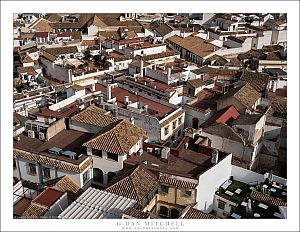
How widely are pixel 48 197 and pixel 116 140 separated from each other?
132 inches

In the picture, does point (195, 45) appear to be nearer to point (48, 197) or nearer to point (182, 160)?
point (182, 160)

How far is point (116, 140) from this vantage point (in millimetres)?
15617

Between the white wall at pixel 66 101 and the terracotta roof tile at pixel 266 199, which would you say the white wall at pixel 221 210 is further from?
the white wall at pixel 66 101

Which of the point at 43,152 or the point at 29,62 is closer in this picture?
the point at 43,152

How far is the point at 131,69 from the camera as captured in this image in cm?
2536

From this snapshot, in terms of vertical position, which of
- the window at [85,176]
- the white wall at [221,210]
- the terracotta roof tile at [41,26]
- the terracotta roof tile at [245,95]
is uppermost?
the terracotta roof tile at [41,26]

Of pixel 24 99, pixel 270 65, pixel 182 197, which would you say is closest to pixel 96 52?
pixel 24 99

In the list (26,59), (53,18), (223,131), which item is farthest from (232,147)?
(53,18)

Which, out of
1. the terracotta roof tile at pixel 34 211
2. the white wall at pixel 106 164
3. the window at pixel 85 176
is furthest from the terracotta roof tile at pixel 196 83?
the terracotta roof tile at pixel 34 211

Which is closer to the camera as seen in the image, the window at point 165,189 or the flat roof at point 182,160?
the window at point 165,189

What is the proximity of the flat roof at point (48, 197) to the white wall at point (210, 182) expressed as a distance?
504 cm

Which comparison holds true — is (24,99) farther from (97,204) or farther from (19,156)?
(97,204)

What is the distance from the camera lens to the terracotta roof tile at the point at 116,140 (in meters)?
15.4

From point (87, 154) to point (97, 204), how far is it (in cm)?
325
